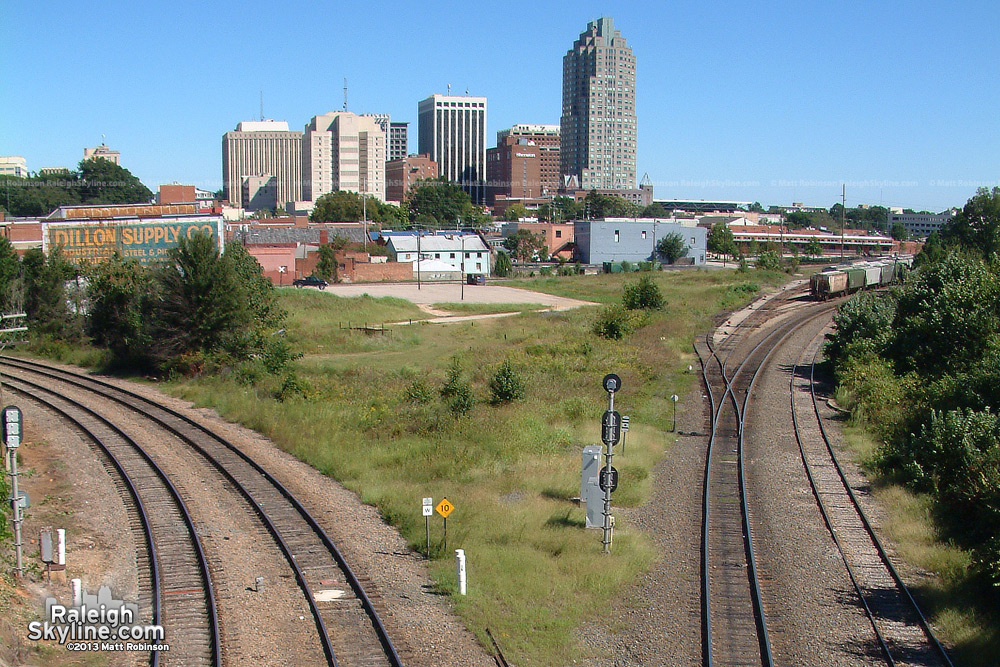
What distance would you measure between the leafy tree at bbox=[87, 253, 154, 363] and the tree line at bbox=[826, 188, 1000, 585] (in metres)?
26.9

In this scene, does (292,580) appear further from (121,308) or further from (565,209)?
(565,209)

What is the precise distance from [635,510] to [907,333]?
17.6 m

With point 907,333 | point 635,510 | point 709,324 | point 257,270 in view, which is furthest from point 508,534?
point 709,324

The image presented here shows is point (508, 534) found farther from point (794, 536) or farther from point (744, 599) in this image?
point (794, 536)

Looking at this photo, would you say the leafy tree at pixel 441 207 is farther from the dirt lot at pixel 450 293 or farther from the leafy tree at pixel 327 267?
the dirt lot at pixel 450 293

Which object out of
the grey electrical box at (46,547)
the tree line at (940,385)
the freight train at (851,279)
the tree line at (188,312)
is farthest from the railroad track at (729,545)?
the freight train at (851,279)

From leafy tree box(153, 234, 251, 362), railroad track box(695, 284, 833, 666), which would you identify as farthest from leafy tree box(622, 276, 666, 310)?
leafy tree box(153, 234, 251, 362)

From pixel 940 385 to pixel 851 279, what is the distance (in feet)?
152

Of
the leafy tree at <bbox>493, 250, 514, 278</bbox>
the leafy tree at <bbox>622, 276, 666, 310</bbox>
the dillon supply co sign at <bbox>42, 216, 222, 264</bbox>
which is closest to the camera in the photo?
the dillon supply co sign at <bbox>42, 216, 222, 264</bbox>

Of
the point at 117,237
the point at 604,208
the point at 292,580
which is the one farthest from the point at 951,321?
the point at 604,208

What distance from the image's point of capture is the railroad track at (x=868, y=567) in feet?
38.4

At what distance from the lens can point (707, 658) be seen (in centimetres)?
1115

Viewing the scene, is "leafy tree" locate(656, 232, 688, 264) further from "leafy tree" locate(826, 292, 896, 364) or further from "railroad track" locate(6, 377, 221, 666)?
"railroad track" locate(6, 377, 221, 666)

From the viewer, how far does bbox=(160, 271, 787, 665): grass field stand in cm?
1340
